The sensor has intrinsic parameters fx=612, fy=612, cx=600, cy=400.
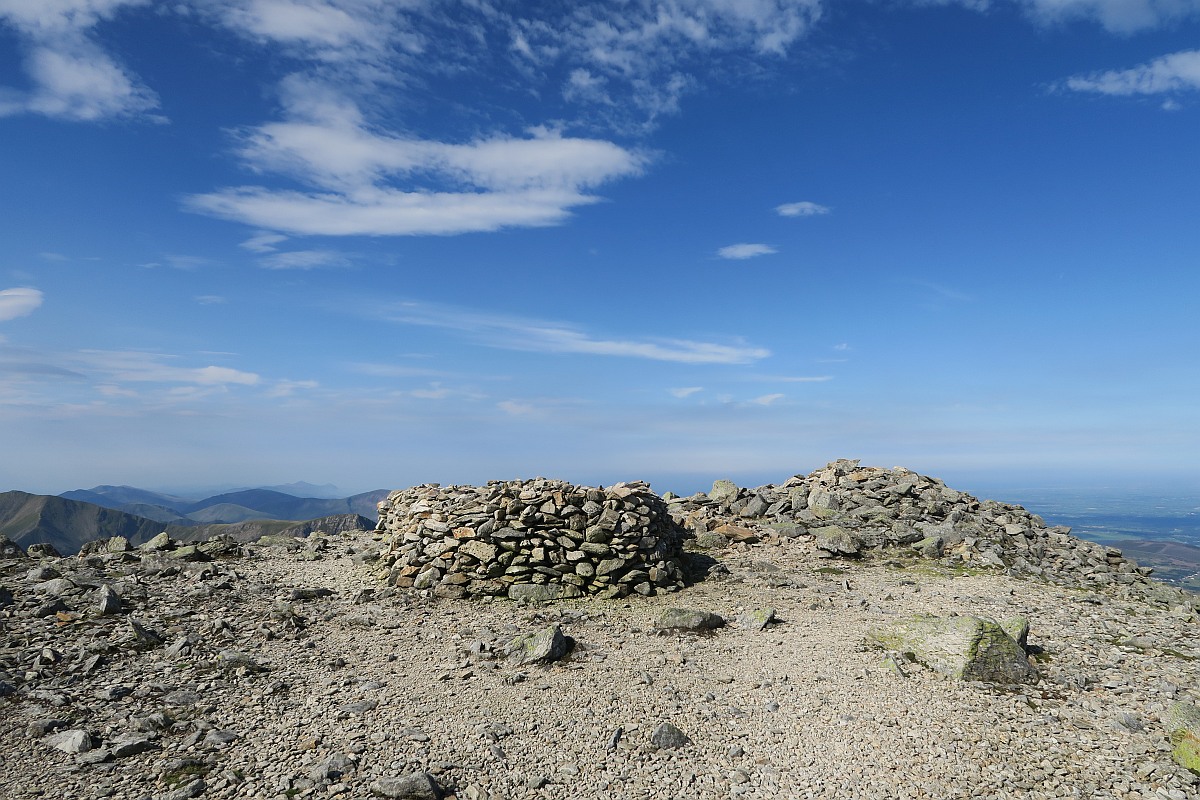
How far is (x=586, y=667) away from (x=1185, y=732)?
8.99 meters

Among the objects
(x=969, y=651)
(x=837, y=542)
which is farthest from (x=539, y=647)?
(x=837, y=542)

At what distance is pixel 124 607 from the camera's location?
44.6ft

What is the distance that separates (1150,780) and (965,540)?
13142mm

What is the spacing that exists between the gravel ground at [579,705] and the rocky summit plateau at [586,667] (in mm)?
44

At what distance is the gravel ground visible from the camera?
7867 mm

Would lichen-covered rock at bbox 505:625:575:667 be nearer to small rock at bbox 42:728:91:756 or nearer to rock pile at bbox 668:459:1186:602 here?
small rock at bbox 42:728:91:756

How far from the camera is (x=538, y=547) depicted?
16578 mm

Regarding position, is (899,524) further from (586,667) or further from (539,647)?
(539,647)

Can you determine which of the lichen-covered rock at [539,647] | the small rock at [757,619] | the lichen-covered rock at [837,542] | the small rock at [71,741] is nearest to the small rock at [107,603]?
the small rock at [71,741]

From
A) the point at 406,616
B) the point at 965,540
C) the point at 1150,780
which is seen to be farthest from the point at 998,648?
the point at 406,616

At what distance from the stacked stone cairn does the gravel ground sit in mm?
997

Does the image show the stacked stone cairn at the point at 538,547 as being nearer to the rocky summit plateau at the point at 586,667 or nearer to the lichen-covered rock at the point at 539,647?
the rocky summit plateau at the point at 586,667

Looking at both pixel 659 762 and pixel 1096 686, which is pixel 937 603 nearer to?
pixel 1096 686

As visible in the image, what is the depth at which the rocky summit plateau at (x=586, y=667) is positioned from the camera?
26.3 feet
